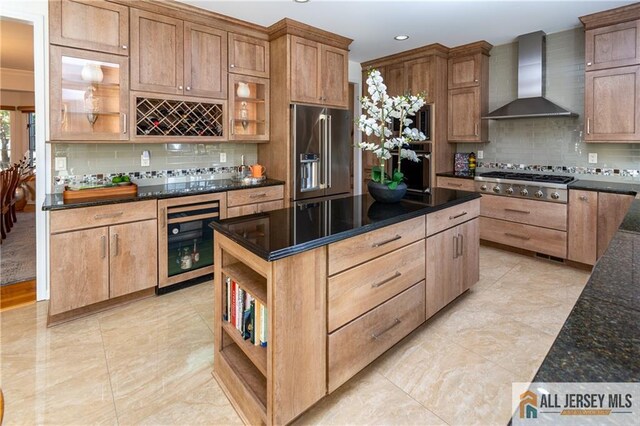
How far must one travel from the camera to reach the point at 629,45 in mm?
3492

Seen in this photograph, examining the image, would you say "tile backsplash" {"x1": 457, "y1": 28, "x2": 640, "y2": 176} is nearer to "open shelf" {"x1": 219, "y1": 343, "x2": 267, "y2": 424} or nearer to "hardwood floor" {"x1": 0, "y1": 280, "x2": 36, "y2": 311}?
"open shelf" {"x1": 219, "y1": 343, "x2": 267, "y2": 424}

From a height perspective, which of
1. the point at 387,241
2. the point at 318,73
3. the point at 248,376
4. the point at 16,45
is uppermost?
the point at 16,45

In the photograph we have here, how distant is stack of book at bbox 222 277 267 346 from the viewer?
1700 millimetres

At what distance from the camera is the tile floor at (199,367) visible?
1788mm

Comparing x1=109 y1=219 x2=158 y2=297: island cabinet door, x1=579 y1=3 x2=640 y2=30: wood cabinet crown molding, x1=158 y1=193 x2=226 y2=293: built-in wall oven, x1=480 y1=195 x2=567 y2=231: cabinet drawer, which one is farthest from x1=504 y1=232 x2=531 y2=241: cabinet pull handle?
x1=109 y1=219 x2=158 y2=297: island cabinet door

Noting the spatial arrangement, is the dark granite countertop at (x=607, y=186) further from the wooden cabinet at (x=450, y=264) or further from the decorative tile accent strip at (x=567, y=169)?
the wooden cabinet at (x=450, y=264)

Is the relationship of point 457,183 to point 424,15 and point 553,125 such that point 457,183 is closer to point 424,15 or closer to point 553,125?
point 553,125

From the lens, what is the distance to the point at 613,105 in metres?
3.62

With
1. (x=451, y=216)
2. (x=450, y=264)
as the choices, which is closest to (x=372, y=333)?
(x=450, y=264)

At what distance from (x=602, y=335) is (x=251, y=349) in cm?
141

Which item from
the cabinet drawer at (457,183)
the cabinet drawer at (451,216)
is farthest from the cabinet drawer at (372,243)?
the cabinet drawer at (457,183)

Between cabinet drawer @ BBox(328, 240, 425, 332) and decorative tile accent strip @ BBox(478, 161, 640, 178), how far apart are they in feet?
10.1

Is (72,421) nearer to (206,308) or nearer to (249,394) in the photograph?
(249,394)

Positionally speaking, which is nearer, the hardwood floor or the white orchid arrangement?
the white orchid arrangement
